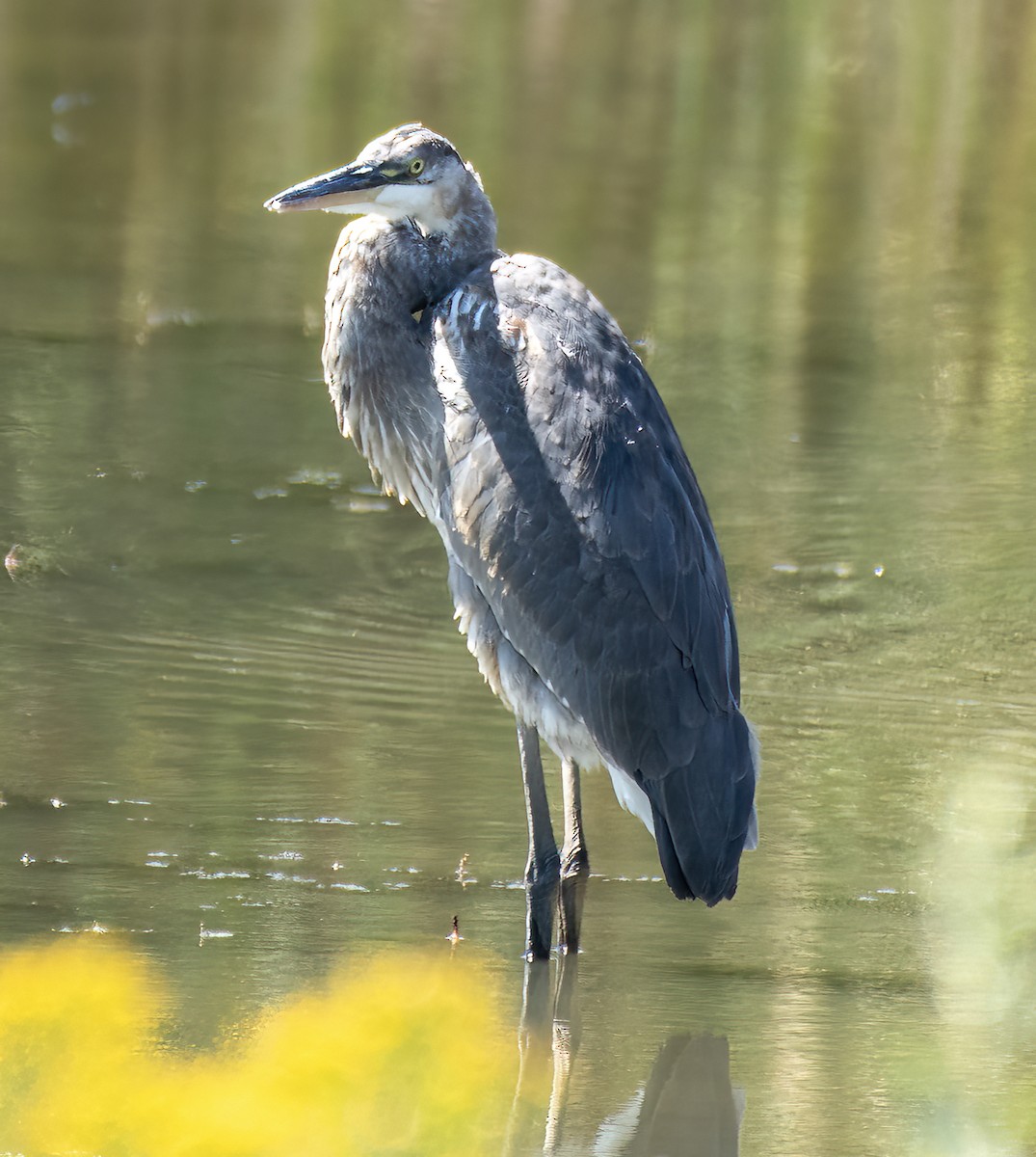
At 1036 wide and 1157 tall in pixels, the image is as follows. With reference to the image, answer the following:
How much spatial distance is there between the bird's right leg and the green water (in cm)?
10

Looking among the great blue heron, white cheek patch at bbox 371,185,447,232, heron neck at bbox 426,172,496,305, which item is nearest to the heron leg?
the great blue heron

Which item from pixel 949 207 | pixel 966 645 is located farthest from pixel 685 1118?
pixel 949 207

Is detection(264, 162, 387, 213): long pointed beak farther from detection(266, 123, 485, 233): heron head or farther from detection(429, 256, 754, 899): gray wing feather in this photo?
detection(429, 256, 754, 899): gray wing feather

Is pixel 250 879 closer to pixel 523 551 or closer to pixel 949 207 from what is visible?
pixel 523 551

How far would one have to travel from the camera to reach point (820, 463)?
25.3 feet

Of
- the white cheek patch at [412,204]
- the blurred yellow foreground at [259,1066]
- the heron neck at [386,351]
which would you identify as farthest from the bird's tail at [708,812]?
the white cheek patch at [412,204]

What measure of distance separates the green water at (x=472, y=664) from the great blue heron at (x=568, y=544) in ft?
1.09

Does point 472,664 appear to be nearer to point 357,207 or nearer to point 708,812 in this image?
point 357,207

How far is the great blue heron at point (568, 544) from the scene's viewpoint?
393 cm

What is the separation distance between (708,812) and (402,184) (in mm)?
1500

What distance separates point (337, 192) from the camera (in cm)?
428

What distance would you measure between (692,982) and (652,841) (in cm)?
71

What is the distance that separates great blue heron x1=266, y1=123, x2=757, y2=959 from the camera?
3.93 metres

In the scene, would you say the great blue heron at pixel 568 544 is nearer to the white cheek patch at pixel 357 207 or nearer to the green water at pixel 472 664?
the white cheek patch at pixel 357 207
